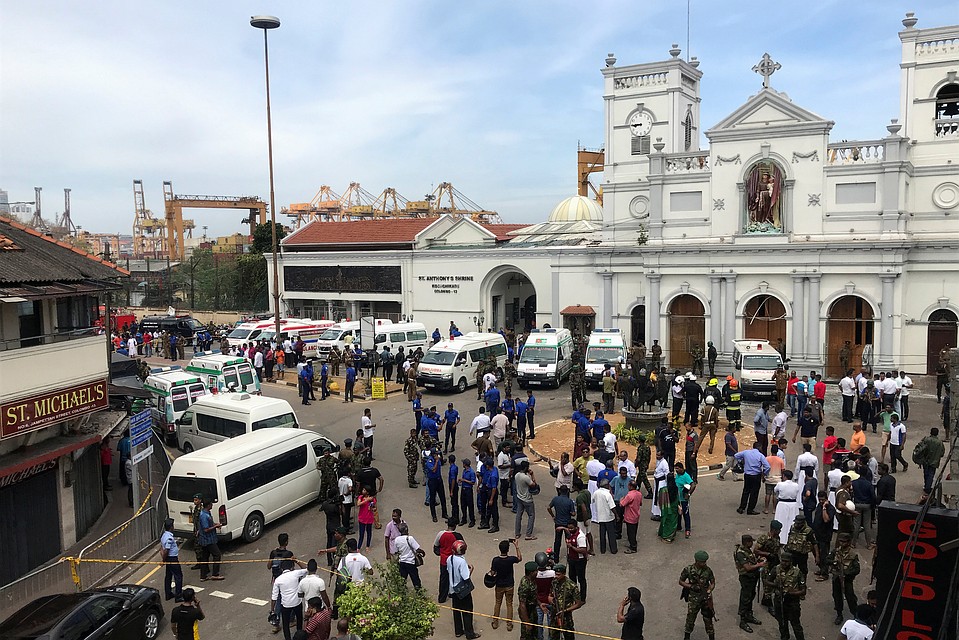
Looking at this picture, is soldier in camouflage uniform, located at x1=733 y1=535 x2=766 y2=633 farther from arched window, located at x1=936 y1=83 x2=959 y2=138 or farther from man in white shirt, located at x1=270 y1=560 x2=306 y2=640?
arched window, located at x1=936 y1=83 x2=959 y2=138

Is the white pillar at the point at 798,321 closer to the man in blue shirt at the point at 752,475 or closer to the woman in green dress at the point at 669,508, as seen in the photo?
the man in blue shirt at the point at 752,475

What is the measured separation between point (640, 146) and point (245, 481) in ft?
90.4

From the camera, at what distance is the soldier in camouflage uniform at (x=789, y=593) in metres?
10.1

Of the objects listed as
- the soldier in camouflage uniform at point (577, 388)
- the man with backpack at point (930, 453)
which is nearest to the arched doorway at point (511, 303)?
the soldier in camouflage uniform at point (577, 388)

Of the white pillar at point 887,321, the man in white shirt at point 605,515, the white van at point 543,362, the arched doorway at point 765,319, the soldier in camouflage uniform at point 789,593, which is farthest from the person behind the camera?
the arched doorway at point 765,319

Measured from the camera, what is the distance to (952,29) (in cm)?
2966

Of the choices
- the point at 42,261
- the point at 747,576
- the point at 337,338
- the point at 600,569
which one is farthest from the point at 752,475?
the point at 337,338

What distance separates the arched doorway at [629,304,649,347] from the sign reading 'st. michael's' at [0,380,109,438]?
2516 cm

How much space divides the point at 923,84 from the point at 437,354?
22292 millimetres

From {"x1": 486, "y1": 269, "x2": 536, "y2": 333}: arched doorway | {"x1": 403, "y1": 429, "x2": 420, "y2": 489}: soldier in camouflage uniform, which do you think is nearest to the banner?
{"x1": 403, "y1": 429, "x2": 420, "y2": 489}: soldier in camouflage uniform

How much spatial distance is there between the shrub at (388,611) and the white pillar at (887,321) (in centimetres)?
2632

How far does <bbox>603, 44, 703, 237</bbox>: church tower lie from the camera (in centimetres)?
3581

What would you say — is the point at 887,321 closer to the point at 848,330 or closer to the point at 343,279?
the point at 848,330

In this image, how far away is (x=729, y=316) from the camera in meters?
33.1
